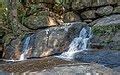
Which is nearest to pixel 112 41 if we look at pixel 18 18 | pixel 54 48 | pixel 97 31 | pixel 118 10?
pixel 97 31

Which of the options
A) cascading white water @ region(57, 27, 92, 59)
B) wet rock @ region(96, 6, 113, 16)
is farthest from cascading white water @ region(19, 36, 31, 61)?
wet rock @ region(96, 6, 113, 16)

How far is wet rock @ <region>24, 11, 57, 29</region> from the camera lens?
65.4ft

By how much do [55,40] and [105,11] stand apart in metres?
4.65

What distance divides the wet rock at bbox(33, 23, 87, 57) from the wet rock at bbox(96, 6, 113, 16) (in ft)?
9.78

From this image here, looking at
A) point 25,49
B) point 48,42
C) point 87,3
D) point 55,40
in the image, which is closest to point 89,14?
point 87,3

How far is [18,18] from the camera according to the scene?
2064 centimetres

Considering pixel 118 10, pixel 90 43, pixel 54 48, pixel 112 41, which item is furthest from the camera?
pixel 118 10

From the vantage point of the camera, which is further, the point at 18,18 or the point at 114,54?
the point at 18,18

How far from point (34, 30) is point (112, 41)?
23.2ft

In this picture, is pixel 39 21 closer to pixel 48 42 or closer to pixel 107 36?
pixel 48 42

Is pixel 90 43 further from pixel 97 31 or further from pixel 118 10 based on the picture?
pixel 118 10

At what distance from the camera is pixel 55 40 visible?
657 inches

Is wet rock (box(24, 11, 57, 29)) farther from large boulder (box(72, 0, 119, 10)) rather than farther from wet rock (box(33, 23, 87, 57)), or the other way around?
wet rock (box(33, 23, 87, 57))

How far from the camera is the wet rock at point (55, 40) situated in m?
16.3
